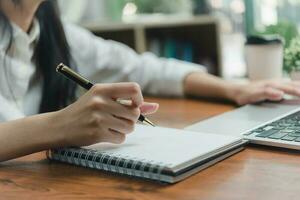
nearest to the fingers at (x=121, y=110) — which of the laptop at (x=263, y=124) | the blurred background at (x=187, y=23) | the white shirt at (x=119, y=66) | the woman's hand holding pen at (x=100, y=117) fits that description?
the woman's hand holding pen at (x=100, y=117)

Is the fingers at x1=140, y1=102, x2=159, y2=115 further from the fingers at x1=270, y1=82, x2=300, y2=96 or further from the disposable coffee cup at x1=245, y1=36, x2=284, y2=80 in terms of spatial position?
the disposable coffee cup at x1=245, y1=36, x2=284, y2=80

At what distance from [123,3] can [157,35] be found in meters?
0.37

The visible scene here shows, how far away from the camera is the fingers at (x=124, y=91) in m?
0.76

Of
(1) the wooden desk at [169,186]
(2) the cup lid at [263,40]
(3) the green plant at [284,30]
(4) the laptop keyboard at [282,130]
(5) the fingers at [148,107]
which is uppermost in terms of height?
(3) the green plant at [284,30]

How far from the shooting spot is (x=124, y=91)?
0.77 m

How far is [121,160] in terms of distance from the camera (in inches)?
29.0

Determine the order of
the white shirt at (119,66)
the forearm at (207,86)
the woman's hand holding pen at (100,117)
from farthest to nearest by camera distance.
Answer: the white shirt at (119,66) < the forearm at (207,86) < the woman's hand holding pen at (100,117)

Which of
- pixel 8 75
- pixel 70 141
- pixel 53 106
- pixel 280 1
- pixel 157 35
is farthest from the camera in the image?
pixel 157 35

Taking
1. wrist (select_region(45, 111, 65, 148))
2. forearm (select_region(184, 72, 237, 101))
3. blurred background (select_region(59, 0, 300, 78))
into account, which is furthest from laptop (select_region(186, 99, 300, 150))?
blurred background (select_region(59, 0, 300, 78))

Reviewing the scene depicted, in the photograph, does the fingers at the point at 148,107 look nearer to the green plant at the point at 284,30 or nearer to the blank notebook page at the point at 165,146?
the blank notebook page at the point at 165,146

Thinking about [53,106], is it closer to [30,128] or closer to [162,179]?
[30,128]

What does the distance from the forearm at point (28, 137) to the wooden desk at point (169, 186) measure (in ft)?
0.08

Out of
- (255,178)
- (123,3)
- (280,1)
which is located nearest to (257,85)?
(255,178)

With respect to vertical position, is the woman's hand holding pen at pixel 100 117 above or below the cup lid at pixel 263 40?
below
